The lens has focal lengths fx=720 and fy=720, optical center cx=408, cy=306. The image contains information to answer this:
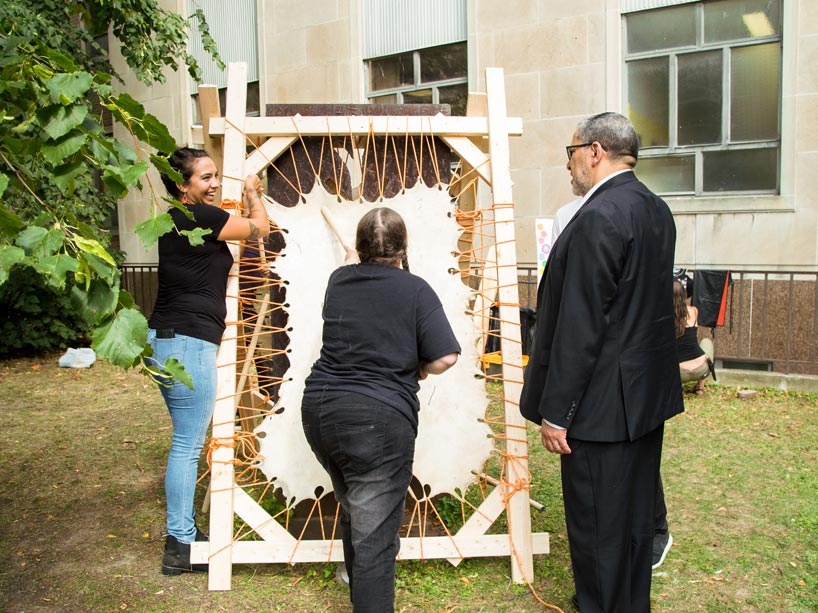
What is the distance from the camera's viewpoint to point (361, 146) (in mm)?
3537

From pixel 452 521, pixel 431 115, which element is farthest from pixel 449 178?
pixel 452 521

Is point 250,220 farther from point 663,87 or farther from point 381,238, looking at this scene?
point 663,87

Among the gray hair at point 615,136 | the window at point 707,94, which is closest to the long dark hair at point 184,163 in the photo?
the gray hair at point 615,136

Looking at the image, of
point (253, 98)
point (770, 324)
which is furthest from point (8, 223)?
point (253, 98)

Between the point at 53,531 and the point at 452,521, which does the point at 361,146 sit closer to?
the point at 452,521

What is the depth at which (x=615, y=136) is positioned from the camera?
2.72 meters

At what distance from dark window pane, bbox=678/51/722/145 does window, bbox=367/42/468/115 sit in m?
2.74

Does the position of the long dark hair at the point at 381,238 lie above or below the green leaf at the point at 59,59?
below

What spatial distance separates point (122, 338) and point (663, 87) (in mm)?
7897

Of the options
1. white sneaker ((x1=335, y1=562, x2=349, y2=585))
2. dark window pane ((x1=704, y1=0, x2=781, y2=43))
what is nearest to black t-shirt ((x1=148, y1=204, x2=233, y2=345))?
white sneaker ((x1=335, y1=562, x2=349, y2=585))

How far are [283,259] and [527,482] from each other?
4.98 ft

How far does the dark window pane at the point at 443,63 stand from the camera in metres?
9.55

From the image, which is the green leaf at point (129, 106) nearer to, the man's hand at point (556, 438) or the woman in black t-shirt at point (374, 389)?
the woman in black t-shirt at point (374, 389)

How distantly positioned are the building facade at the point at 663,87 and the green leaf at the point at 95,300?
729 cm
